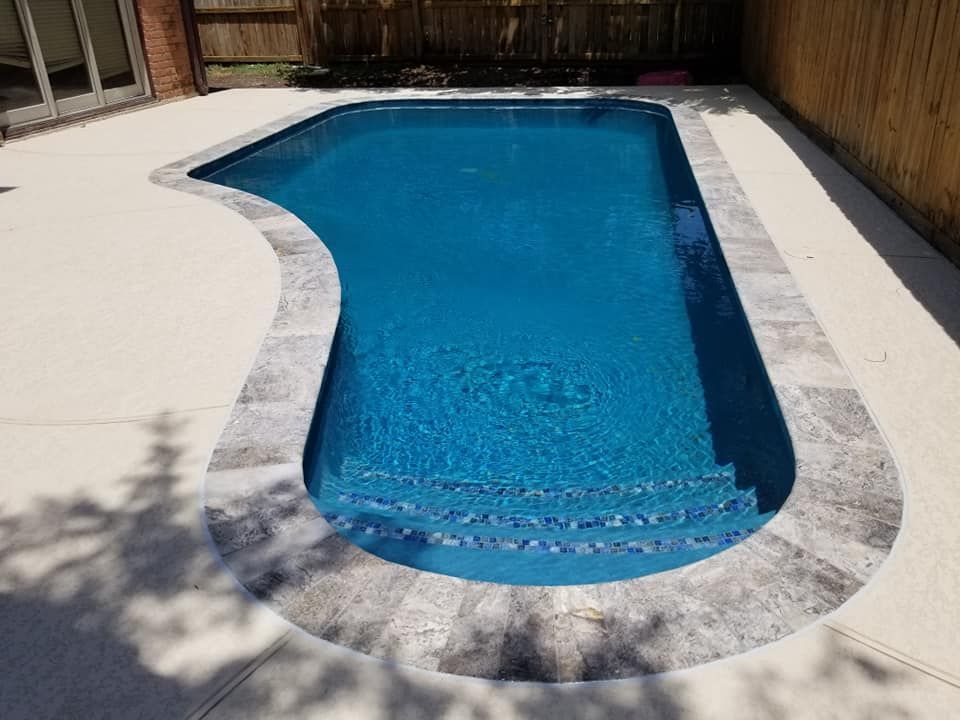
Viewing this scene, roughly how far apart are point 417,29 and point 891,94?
31.8 feet

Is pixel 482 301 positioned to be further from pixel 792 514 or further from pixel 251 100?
pixel 251 100

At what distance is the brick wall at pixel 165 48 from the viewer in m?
11.1

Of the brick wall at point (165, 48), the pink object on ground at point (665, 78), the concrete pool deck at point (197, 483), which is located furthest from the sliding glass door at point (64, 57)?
the pink object on ground at point (665, 78)

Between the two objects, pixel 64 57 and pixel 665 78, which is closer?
pixel 64 57

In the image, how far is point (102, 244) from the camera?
5586 millimetres

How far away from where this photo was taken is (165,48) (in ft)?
37.9

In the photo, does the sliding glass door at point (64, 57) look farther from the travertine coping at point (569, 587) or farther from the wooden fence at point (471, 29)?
the travertine coping at point (569, 587)

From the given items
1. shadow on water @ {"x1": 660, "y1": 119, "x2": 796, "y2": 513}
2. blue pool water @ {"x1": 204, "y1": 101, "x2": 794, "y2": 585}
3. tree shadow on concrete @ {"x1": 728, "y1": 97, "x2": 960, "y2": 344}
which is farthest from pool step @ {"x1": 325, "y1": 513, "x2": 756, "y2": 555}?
tree shadow on concrete @ {"x1": 728, "y1": 97, "x2": 960, "y2": 344}

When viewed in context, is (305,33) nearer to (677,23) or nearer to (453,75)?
(453,75)

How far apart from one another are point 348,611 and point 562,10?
12717 mm

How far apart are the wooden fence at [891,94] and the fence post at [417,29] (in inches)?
269

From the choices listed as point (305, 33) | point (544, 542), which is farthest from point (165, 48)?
point (544, 542)

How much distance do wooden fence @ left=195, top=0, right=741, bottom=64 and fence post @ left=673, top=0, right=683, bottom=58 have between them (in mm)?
16

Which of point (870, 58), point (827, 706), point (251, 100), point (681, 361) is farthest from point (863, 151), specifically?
point (251, 100)
